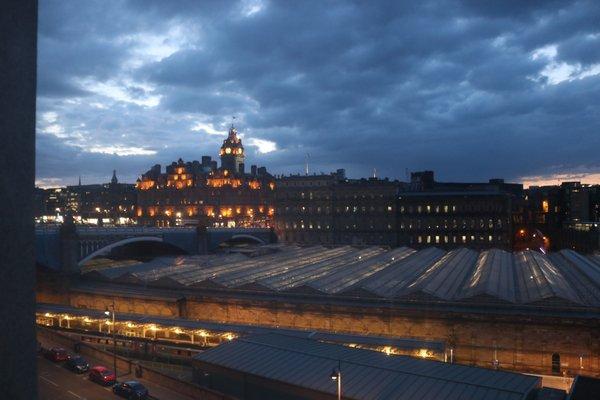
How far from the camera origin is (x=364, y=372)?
23.1 metres

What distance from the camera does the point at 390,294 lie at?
42.4 meters

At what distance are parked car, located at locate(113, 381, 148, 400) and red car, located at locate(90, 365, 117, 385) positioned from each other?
1.77m

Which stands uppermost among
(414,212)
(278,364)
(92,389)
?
(414,212)

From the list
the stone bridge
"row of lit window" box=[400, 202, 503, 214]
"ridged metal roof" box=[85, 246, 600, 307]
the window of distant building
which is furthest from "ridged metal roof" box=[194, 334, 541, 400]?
the window of distant building

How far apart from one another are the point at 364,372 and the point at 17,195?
19974 millimetres

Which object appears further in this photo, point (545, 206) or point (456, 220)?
point (545, 206)

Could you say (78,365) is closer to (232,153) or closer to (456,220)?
(456,220)

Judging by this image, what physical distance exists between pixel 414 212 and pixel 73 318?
242 feet

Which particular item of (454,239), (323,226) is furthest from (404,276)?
(323,226)

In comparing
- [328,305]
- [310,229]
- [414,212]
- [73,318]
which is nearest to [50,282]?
[73,318]

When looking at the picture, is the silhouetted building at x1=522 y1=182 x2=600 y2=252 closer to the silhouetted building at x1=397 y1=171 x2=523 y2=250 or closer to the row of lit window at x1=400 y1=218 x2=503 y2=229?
the silhouetted building at x1=397 y1=171 x2=523 y2=250

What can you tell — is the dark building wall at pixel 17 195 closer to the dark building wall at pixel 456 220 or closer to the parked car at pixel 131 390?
the parked car at pixel 131 390

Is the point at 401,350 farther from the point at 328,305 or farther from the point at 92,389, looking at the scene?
the point at 92,389

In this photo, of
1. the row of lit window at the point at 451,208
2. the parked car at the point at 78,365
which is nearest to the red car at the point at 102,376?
the parked car at the point at 78,365
